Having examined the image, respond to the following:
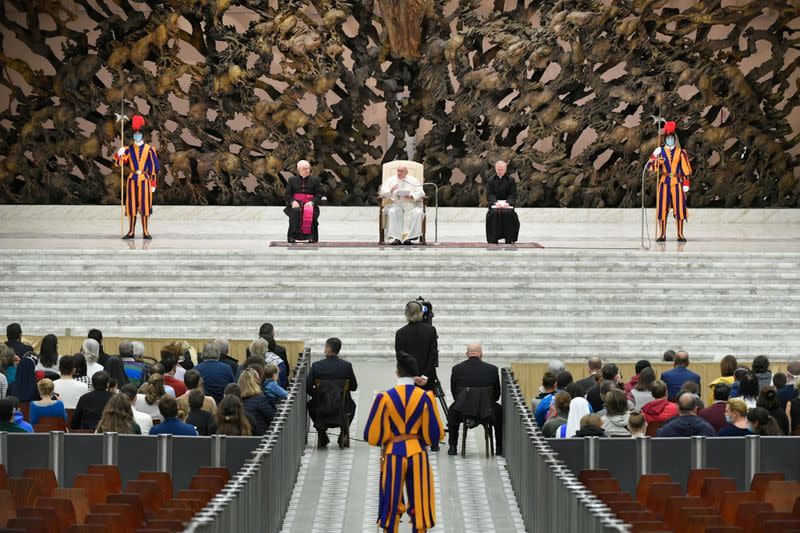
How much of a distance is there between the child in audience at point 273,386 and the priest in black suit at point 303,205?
9.01 m

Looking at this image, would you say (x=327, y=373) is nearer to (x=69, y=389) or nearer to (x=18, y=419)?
(x=69, y=389)

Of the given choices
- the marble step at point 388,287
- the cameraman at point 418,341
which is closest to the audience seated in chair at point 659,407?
the cameraman at point 418,341

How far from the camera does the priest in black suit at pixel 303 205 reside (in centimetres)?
2052

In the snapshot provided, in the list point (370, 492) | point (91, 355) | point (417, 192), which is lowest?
point (370, 492)

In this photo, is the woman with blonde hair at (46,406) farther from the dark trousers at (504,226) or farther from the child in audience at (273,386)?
the dark trousers at (504,226)

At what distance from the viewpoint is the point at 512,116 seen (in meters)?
25.4

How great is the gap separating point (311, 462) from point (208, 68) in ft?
47.1

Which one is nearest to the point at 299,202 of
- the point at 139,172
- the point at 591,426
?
the point at 139,172

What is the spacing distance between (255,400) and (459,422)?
78.1 inches

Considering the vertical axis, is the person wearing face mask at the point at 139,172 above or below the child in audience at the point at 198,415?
above

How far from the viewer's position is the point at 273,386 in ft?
37.3

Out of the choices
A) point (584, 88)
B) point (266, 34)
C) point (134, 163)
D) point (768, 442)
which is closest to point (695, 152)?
point (584, 88)

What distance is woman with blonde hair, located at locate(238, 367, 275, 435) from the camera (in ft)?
35.2

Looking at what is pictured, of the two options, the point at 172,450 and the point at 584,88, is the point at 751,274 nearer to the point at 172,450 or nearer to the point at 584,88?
the point at 584,88
